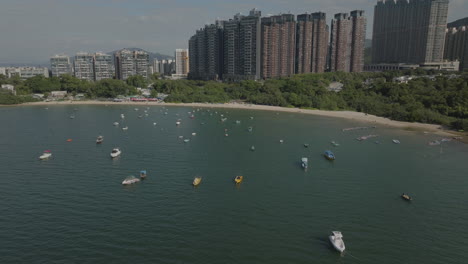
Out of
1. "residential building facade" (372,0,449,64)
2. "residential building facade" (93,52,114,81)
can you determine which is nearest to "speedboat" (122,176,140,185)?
"residential building facade" (93,52,114,81)

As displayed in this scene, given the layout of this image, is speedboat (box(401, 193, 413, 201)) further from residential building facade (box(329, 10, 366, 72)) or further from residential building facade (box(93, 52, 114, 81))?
residential building facade (box(93, 52, 114, 81))

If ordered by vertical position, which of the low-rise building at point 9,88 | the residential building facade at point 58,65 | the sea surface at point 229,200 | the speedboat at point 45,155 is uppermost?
the residential building facade at point 58,65

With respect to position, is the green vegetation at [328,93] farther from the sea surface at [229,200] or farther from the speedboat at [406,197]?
the speedboat at [406,197]

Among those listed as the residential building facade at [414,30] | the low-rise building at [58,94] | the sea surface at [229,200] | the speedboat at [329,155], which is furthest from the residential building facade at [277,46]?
the speedboat at [329,155]

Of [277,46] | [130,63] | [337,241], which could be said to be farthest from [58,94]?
[337,241]

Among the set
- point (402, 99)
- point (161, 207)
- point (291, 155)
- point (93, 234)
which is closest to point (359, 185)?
point (291, 155)

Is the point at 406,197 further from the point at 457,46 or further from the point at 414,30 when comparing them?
the point at 457,46
